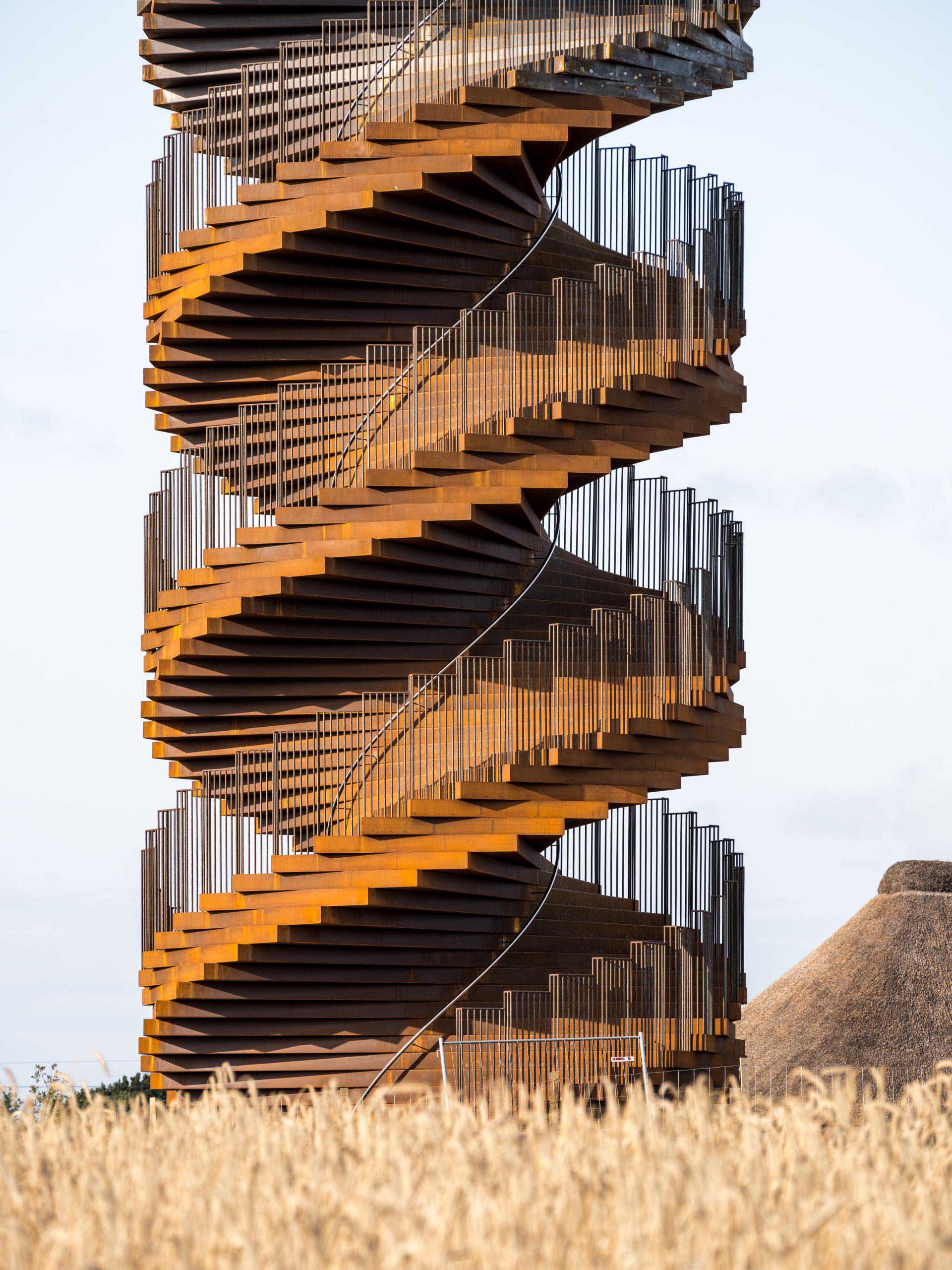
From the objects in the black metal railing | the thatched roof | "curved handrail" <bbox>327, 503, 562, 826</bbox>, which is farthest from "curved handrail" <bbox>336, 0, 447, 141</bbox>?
the thatched roof

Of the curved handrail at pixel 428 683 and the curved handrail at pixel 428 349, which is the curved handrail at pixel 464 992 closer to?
the curved handrail at pixel 428 683

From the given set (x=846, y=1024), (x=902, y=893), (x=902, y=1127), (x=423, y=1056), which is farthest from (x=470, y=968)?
(x=902, y=893)

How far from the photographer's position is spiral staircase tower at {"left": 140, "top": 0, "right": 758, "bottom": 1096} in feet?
59.6

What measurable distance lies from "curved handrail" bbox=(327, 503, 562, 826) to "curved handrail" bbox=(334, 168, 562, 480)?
7.24 ft

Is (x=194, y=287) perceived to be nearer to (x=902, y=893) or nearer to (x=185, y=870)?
(x=185, y=870)

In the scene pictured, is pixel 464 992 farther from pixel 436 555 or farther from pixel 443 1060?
pixel 436 555

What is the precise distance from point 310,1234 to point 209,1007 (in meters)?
12.7

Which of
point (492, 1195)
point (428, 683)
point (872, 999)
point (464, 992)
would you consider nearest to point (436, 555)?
point (428, 683)

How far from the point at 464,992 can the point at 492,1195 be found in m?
11.9

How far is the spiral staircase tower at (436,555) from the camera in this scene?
18156 millimetres

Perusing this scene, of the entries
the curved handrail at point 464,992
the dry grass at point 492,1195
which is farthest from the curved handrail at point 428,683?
the dry grass at point 492,1195

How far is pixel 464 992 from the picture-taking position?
61.8 feet

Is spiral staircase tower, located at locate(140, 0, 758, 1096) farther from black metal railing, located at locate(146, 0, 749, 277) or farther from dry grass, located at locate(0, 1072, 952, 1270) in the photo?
dry grass, located at locate(0, 1072, 952, 1270)

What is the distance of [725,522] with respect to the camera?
19766 millimetres
